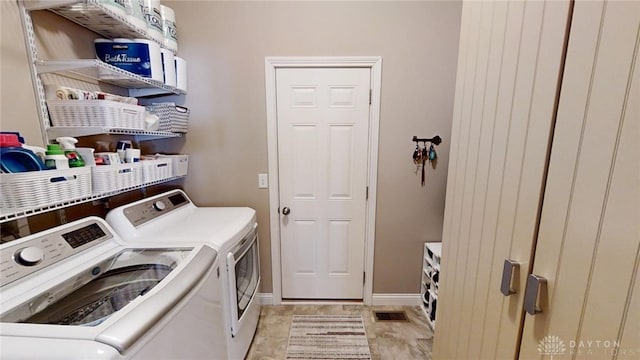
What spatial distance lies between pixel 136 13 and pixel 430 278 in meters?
2.74

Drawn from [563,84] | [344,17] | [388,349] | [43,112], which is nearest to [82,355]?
[43,112]

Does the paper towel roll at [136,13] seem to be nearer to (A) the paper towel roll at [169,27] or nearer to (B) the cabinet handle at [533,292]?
(A) the paper towel roll at [169,27]

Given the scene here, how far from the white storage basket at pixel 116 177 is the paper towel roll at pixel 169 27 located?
927 mm

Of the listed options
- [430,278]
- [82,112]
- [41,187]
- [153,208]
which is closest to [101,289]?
[41,187]

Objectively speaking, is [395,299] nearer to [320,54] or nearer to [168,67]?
[320,54]

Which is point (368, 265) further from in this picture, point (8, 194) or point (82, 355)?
point (8, 194)

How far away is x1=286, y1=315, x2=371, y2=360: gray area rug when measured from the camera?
6.06 feet

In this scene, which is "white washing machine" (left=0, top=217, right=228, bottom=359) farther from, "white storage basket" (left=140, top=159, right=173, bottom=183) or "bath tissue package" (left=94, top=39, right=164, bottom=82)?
"bath tissue package" (left=94, top=39, right=164, bottom=82)

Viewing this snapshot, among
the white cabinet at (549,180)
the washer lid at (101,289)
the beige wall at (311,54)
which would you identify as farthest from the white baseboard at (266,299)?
the white cabinet at (549,180)

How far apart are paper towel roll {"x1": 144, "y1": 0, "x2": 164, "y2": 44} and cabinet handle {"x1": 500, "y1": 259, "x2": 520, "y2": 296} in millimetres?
2162

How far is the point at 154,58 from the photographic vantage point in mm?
1594

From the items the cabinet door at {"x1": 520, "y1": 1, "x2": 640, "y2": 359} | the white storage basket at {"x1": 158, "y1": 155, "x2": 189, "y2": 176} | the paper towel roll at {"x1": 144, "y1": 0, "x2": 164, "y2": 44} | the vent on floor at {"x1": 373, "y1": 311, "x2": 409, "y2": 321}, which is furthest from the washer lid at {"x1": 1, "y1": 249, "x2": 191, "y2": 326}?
the vent on floor at {"x1": 373, "y1": 311, "x2": 409, "y2": 321}

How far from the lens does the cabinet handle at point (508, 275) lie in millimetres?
728

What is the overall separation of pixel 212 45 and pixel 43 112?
1181 millimetres
